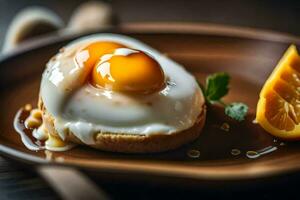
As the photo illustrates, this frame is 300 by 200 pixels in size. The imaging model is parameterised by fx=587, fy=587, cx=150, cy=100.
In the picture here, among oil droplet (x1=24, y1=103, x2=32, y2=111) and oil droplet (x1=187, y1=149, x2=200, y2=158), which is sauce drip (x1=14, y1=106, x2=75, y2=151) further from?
oil droplet (x1=187, y1=149, x2=200, y2=158)

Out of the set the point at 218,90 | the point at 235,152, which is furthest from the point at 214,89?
the point at 235,152

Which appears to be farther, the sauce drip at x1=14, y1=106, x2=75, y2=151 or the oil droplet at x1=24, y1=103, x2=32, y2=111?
the oil droplet at x1=24, y1=103, x2=32, y2=111

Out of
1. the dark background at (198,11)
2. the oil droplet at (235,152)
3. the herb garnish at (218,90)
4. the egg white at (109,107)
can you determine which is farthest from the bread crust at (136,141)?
the dark background at (198,11)

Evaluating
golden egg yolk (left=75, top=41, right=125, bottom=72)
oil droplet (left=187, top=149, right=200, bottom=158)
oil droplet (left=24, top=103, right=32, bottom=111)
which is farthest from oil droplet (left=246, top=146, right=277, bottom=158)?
oil droplet (left=24, top=103, right=32, bottom=111)

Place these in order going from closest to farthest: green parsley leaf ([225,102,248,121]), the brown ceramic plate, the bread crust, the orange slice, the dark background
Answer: the brown ceramic plate < the bread crust < the orange slice < green parsley leaf ([225,102,248,121]) < the dark background

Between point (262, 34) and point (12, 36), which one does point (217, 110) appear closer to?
point (262, 34)

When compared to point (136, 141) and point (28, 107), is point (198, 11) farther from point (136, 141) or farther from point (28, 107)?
point (136, 141)
